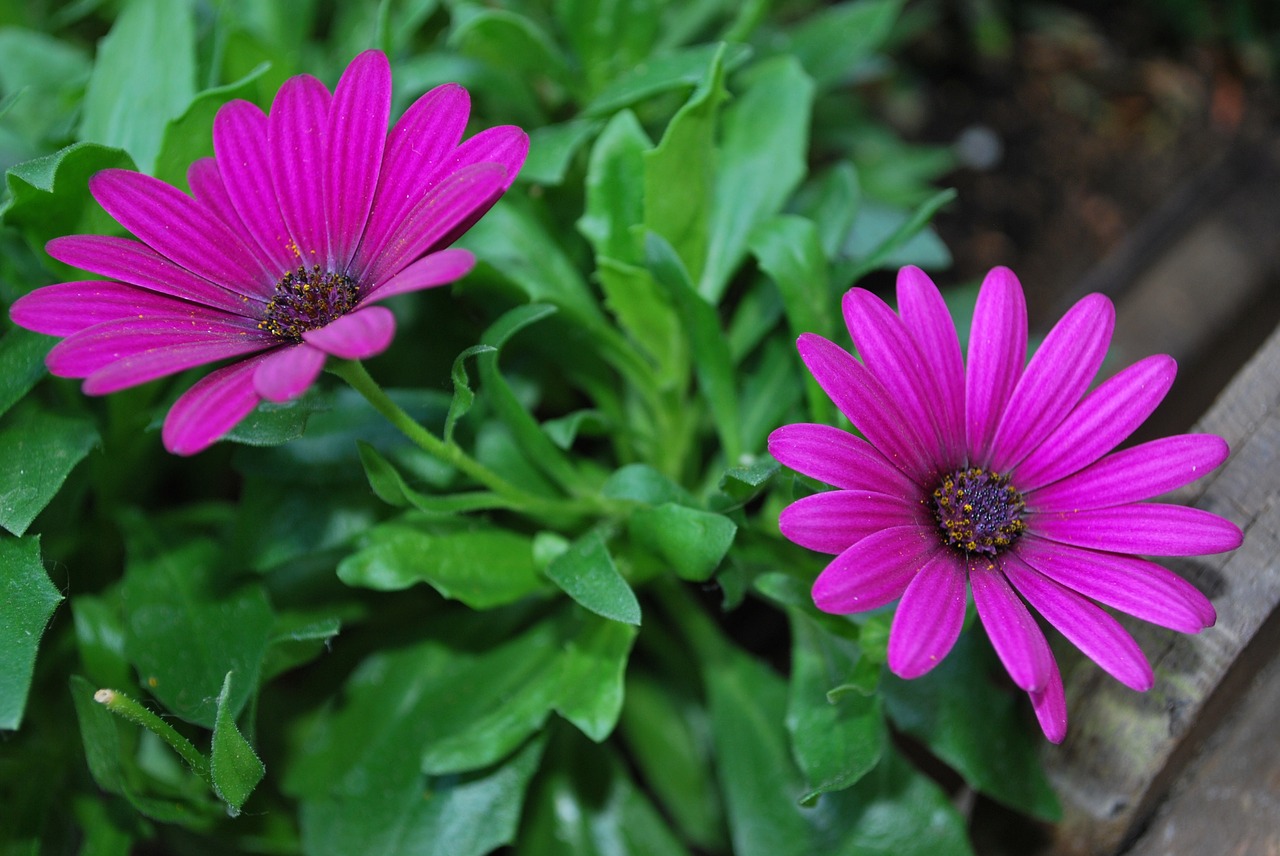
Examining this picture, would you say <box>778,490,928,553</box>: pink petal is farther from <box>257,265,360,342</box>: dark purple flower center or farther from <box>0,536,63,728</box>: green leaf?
<box>0,536,63,728</box>: green leaf

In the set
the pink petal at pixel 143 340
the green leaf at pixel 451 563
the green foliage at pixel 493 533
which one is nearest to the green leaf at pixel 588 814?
the green foliage at pixel 493 533

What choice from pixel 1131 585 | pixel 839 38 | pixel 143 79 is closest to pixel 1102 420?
pixel 1131 585

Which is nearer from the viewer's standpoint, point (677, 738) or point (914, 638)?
point (914, 638)

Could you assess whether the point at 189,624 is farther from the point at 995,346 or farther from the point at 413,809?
the point at 995,346

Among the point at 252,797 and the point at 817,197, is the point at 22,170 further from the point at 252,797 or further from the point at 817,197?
the point at 817,197

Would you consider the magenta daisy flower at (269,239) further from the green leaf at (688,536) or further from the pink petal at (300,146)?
the green leaf at (688,536)

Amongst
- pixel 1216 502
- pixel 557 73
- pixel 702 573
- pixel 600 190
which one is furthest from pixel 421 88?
pixel 1216 502
